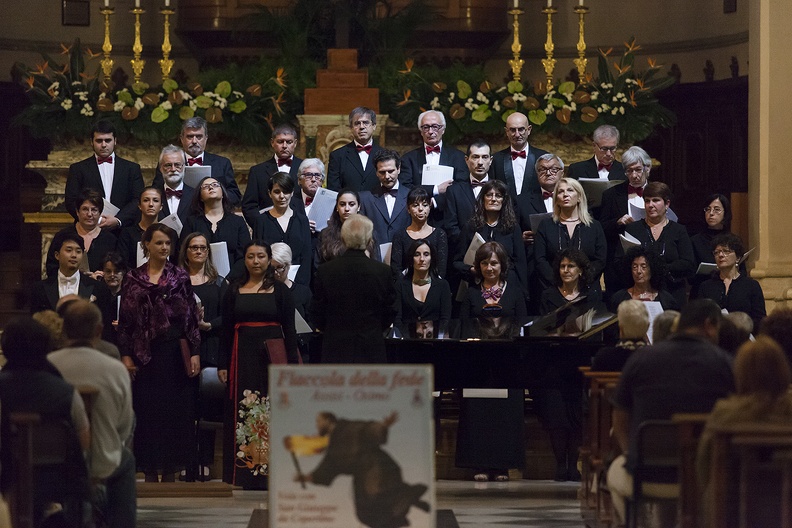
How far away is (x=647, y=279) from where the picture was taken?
9266mm

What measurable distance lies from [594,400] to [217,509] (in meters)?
2.12

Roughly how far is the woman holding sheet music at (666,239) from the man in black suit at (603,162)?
0.74m

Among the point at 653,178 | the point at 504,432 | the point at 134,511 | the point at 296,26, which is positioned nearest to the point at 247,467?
the point at 504,432

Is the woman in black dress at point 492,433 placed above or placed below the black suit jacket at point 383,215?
below

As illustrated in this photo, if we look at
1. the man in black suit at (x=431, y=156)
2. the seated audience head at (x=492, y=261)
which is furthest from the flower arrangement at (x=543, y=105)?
the seated audience head at (x=492, y=261)

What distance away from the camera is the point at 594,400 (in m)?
7.07

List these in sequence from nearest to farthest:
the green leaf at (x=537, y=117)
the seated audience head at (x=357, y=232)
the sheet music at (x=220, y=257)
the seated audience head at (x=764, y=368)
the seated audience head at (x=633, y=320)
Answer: the seated audience head at (x=764, y=368) < the seated audience head at (x=633, y=320) < the seated audience head at (x=357, y=232) < the sheet music at (x=220, y=257) < the green leaf at (x=537, y=117)

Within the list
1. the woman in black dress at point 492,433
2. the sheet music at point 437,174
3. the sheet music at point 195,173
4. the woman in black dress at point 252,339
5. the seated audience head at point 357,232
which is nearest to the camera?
the seated audience head at point 357,232

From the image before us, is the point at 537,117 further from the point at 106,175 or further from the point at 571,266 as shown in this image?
the point at 106,175

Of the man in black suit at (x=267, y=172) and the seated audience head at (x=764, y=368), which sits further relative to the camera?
the man in black suit at (x=267, y=172)

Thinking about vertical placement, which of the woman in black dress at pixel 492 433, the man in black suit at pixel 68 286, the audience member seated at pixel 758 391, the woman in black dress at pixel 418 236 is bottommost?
the woman in black dress at pixel 492 433

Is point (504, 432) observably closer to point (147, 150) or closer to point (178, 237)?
point (178, 237)

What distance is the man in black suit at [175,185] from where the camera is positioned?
1015cm

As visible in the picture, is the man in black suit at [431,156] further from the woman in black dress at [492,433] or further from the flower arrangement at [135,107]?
the flower arrangement at [135,107]
